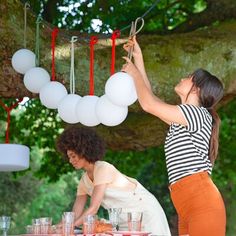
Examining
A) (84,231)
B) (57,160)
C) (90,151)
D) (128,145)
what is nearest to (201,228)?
(84,231)

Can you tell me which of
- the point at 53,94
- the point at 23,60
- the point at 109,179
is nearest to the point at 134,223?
the point at 109,179

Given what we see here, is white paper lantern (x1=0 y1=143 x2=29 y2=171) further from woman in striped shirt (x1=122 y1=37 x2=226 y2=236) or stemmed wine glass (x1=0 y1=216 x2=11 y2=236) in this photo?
woman in striped shirt (x1=122 y1=37 x2=226 y2=236)

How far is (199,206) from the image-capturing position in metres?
3.99

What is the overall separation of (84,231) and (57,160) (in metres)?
5.46

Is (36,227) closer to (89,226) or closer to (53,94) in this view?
(89,226)

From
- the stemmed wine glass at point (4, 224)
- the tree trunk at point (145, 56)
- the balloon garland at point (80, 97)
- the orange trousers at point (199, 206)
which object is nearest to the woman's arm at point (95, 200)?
the balloon garland at point (80, 97)

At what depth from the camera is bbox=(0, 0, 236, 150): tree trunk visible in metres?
5.75

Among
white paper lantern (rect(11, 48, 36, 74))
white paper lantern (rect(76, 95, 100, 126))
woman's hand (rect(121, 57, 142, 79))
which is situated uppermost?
white paper lantern (rect(11, 48, 36, 74))

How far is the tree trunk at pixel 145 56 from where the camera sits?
18.9 feet

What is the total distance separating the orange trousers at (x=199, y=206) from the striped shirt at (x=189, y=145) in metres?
0.05

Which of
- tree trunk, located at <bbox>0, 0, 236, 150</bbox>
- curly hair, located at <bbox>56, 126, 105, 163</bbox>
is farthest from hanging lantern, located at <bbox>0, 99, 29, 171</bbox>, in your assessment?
tree trunk, located at <bbox>0, 0, 236, 150</bbox>

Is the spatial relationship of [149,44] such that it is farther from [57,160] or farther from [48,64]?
[57,160]

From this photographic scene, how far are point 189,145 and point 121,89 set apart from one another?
0.50 m

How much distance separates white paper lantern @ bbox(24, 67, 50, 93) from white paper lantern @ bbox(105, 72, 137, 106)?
0.95 metres
